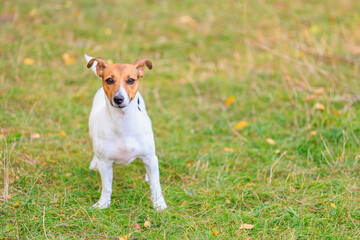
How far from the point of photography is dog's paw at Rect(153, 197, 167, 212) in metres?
3.90

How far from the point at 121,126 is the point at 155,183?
689 mm

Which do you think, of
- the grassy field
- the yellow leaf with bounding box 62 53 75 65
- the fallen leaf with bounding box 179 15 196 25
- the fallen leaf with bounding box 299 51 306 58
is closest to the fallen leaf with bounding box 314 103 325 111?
the grassy field

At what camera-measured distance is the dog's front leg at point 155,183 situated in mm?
3902

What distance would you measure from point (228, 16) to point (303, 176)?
540 cm

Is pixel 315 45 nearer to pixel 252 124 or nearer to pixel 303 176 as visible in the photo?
pixel 252 124

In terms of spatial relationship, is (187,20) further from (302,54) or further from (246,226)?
(246,226)

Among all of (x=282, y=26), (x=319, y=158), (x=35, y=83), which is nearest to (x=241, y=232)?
(x=319, y=158)

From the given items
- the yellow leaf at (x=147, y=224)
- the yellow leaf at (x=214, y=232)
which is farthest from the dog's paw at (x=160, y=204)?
the yellow leaf at (x=214, y=232)

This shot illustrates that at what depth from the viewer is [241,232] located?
3604mm

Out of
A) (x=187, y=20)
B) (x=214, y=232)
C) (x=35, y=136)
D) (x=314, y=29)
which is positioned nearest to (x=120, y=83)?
(x=214, y=232)

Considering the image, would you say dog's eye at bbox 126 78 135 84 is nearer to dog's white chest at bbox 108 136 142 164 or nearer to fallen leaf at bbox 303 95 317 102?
dog's white chest at bbox 108 136 142 164

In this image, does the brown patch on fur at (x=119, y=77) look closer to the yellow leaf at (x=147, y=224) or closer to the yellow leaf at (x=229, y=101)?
the yellow leaf at (x=147, y=224)

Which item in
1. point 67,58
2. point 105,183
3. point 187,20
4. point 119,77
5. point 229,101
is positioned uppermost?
point 119,77

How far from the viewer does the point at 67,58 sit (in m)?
7.34
